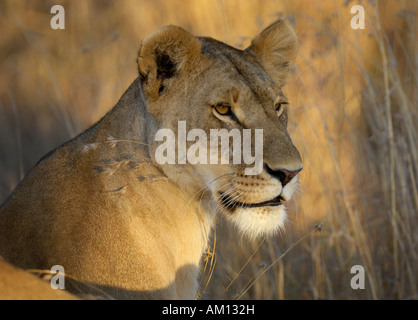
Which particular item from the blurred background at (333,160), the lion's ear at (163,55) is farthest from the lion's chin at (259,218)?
the lion's ear at (163,55)

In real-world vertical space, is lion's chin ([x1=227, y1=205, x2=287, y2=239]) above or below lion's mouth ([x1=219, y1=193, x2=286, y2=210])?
below

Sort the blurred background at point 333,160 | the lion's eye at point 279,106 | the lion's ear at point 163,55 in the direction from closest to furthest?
the lion's ear at point 163,55 < the lion's eye at point 279,106 < the blurred background at point 333,160

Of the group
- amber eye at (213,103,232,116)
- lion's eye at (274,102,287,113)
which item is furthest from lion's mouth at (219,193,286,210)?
lion's eye at (274,102,287,113)

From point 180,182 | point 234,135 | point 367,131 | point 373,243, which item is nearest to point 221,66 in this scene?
point 234,135

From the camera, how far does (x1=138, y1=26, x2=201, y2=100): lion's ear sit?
3.04 meters

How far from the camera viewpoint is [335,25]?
219 inches

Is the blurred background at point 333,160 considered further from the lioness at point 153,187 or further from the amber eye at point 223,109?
the amber eye at point 223,109

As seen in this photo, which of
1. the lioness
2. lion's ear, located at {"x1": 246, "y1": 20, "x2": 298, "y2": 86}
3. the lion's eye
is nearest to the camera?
the lioness

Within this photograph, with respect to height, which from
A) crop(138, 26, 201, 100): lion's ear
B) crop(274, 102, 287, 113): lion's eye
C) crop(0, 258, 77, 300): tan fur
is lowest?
crop(0, 258, 77, 300): tan fur

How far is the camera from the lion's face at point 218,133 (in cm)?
299

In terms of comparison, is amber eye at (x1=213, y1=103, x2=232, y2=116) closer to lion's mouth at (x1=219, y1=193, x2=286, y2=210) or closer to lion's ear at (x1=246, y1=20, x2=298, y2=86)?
lion's mouth at (x1=219, y1=193, x2=286, y2=210)

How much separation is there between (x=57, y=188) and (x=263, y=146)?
981 mm

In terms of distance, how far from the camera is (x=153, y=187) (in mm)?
3100

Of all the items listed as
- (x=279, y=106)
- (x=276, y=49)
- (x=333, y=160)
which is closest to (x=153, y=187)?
(x=279, y=106)
